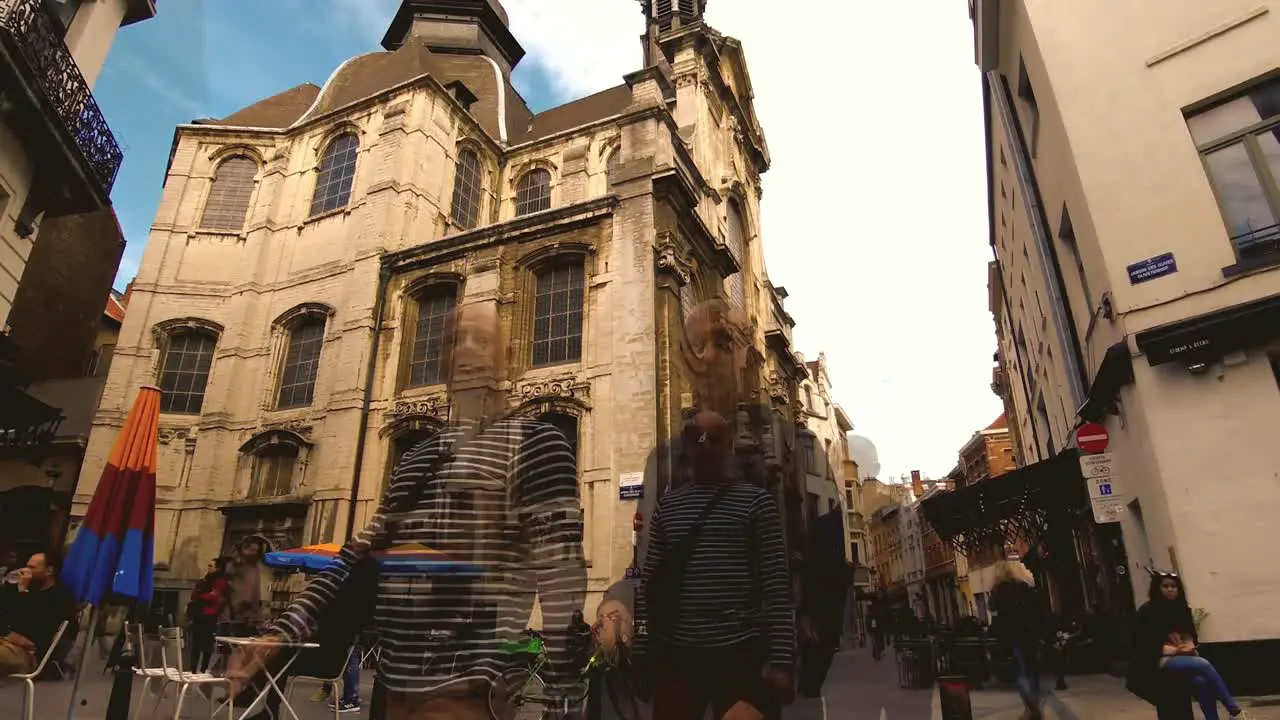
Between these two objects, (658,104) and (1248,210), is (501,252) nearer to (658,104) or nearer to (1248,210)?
(658,104)

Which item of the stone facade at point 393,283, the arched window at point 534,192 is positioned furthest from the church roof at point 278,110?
the arched window at point 534,192

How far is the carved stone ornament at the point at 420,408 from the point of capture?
51.6 ft

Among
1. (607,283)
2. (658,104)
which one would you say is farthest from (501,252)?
(658,104)

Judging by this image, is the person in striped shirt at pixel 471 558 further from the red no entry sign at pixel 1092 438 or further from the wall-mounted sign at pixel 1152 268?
the red no entry sign at pixel 1092 438

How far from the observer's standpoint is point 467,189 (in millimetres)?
21688

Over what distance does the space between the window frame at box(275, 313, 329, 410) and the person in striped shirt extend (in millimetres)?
16883

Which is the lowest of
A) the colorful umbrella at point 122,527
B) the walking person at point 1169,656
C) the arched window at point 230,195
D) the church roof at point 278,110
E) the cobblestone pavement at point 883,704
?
the cobblestone pavement at point 883,704

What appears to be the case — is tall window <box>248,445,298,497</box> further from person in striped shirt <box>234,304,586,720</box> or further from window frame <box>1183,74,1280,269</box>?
window frame <box>1183,74,1280,269</box>

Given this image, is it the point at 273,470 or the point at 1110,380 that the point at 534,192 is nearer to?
the point at 273,470

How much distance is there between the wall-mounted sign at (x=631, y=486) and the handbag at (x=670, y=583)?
34.5 ft

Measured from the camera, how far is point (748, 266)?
25.4m

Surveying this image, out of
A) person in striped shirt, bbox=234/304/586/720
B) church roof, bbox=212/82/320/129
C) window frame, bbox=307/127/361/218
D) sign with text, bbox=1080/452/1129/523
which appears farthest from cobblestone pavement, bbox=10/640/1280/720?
church roof, bbox=212/82/320/129

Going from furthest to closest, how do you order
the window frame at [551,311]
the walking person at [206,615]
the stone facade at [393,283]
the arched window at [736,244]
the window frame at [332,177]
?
1. the arched window at [736,244]
2. the window frame at [332,177]
3. the window frame at [551,311]
4. the stone facade at [393,283]
5. the walking person at [206,615]

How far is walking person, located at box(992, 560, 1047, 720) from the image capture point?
634 centimetres
